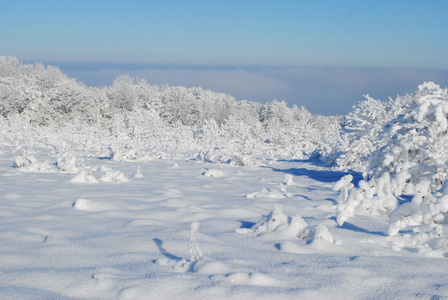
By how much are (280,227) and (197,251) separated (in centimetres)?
87

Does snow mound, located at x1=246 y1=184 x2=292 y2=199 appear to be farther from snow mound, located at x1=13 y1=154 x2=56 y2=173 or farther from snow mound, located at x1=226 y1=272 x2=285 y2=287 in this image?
snow mound, located at x1=13 y1=154 x2=56 y2=173

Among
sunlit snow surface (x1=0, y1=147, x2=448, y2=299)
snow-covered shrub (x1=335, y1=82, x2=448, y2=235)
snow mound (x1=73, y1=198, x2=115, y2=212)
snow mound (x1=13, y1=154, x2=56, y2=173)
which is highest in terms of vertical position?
snow-covered shrub (x1=335, y1=82, x2=448, y2=235)

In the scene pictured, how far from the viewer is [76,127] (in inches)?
877

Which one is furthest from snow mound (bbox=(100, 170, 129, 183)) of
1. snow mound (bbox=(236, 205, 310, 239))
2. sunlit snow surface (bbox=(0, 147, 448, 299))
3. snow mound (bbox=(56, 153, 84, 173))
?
snow mound (bbox=(236, 205, 310, 239))

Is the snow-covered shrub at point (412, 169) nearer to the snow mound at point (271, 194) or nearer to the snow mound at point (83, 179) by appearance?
the snow mound at point (271, 194)

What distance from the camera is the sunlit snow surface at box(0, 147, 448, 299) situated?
200cm

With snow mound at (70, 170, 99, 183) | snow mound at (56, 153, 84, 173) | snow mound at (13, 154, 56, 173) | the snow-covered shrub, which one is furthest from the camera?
snow mound at (56, 153, 84, 173)

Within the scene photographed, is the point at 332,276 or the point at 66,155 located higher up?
the point at 332,276

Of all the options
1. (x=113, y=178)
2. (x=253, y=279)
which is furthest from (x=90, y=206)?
(x=253, y=279)

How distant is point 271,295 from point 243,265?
0.45 metres

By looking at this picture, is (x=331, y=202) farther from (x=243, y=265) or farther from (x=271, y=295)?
(x=271, y=295)

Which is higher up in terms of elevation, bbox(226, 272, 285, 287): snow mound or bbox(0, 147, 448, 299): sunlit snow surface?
bbox(226, 272, 285, 287): snow mound

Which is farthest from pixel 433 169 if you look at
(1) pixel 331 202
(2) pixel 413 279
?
(2) pixel 413 279

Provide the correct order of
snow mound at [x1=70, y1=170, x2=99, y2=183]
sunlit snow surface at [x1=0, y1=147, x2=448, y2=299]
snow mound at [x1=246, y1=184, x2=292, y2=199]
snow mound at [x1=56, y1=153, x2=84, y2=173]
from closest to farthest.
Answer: sunlit snow surface at [x1=0, y1=147, x2=448, y2=299], snow mound at [x1=246, y1=184, x2=292, y2=199], snow mound at [x1=70, y1=170, x2=99, y2=183], snow mound at [x1=56, y1=153, x2=84, y2=173]
